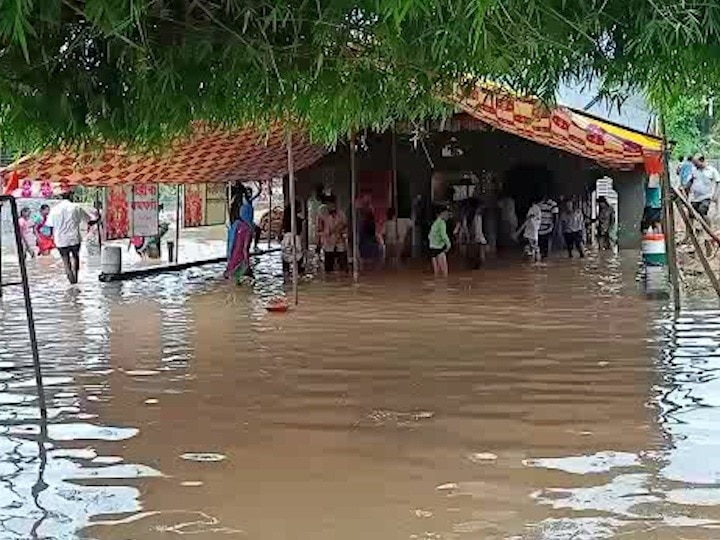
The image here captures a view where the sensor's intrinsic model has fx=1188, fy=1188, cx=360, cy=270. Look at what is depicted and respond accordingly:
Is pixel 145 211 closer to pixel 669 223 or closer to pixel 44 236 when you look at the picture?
pixel 44 236

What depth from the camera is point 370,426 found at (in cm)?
805

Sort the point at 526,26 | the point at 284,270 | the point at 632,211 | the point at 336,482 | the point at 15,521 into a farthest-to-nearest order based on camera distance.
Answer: the point at 632,211
the point at 284,270
the point at 336,482
the point at 15,521
the point at 526,26

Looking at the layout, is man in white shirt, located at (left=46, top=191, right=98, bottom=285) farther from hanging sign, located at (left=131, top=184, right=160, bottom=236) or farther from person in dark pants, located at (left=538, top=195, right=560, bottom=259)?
person in dark pants, located at (left=538, top=195, right=560, bottom=259)

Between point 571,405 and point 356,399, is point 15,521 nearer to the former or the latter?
point 356,399

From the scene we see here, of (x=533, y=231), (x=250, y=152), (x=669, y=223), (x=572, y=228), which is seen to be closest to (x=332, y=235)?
(x=250, y=152)

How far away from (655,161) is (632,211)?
42.6ft

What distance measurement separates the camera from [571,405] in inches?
340

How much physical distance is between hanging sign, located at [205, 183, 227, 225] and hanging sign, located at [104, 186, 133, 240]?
25.1ft

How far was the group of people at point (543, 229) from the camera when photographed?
23703 millimetres

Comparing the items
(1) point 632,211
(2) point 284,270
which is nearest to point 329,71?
(2) point 284,270

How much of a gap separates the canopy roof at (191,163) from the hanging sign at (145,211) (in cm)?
172

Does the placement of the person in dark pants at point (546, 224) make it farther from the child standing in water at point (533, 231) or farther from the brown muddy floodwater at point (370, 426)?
the brown muddy floodwater at point (370, 426)

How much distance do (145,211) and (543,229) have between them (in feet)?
28.7

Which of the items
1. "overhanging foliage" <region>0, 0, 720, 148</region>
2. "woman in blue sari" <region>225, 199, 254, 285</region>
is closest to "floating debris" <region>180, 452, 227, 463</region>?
"overhanging foliage" <region>0, 0, 720, 148</region>
